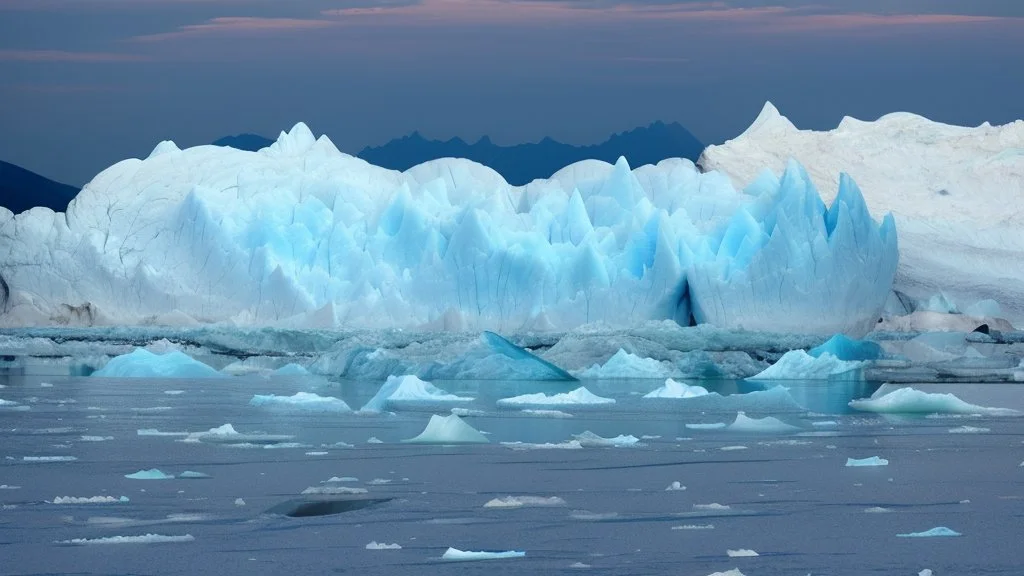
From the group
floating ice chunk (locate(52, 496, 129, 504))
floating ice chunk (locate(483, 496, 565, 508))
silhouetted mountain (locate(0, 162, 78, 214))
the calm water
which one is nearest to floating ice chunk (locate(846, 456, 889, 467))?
the calm water

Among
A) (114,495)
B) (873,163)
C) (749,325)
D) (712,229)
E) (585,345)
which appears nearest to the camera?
(114,495)

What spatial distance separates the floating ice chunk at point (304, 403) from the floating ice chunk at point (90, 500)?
5183mm

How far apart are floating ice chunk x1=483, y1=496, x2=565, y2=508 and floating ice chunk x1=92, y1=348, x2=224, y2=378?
39.8 ft

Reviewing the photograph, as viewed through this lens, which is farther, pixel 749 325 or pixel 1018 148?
pixel 1018 148

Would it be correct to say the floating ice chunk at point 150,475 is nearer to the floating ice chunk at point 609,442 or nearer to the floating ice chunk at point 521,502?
the floating ice chunk at point 521,502

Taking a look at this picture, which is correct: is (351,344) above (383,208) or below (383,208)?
below

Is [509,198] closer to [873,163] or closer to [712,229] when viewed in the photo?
[712,229]

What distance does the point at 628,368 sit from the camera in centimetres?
1706

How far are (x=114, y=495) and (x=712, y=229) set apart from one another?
19.5 m

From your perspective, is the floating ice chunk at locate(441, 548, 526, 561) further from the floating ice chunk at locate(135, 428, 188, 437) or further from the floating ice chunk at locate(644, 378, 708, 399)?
the floating ice chunk at locate(644, 378, 708, 399)

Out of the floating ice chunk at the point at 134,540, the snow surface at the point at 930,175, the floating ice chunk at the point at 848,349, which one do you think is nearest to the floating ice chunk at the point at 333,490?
the floating ice chunk at the point at 134,540

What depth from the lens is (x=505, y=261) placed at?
23.8m

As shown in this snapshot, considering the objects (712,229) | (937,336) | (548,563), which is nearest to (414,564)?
(548,563)

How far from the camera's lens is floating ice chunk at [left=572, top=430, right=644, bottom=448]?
872 centimetres
